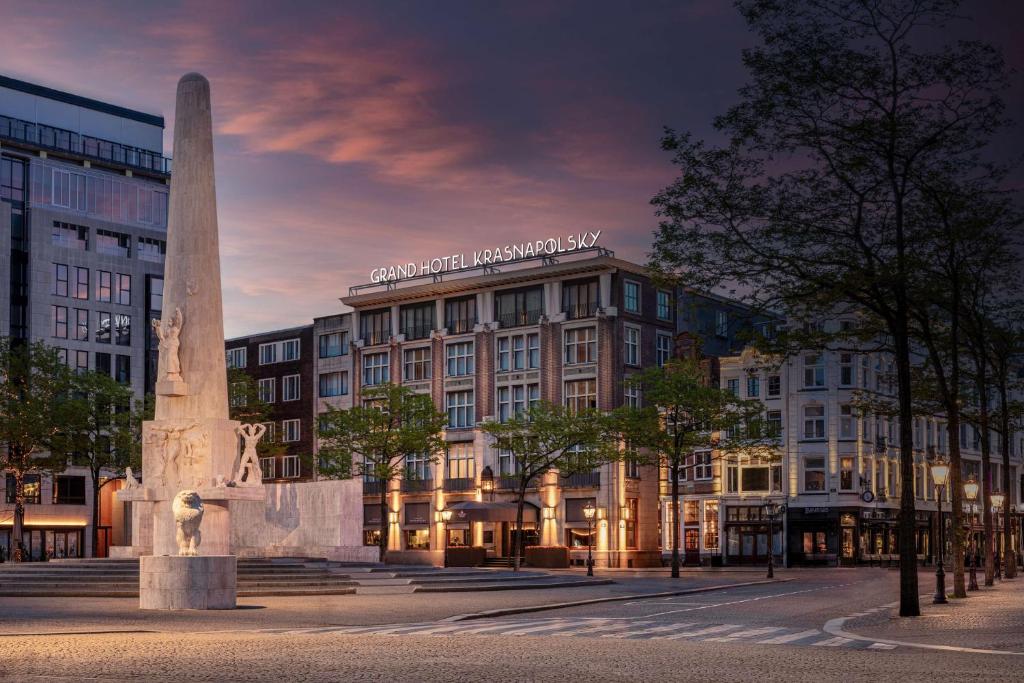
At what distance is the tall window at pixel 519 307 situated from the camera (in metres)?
107

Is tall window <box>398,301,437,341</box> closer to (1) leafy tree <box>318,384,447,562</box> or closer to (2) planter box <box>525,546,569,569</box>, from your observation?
(1) leafy tree <box>318,384,447,562</box>

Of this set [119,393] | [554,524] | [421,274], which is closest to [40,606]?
[119,393]

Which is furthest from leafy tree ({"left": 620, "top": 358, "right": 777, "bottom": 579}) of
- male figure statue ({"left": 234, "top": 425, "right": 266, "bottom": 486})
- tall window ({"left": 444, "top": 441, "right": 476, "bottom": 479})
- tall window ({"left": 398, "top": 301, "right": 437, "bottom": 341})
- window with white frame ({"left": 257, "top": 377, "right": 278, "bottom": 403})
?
window with white frame ({"left": 257, "top": 377, "right": 278, "bottom": 403})

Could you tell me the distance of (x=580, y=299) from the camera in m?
104

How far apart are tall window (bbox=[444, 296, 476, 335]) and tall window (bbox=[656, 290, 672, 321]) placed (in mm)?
14668

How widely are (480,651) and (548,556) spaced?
6130 centimetres

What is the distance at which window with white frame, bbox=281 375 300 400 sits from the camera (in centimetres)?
12100

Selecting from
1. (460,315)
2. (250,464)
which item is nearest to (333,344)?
(460,315)

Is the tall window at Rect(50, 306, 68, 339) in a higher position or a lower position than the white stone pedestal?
higher

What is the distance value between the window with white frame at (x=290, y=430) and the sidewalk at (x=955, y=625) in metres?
84.9

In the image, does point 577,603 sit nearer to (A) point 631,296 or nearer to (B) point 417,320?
(A) point 631,296

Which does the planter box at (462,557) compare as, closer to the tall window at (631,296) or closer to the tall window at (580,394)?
the tall window at (580,394)

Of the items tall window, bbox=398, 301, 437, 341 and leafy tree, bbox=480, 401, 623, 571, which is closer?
leafy tree, bbox=480, 401, 623, 571

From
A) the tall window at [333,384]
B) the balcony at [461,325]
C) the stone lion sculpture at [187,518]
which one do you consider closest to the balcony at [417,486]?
the tall window at [333,384]
